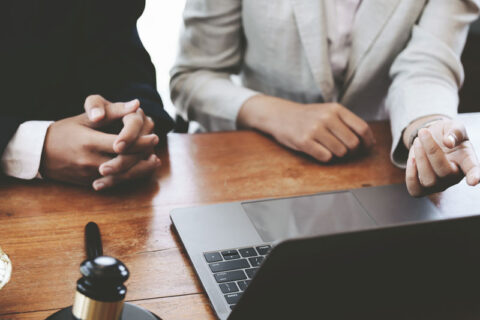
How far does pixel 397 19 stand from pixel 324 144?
1.31ft

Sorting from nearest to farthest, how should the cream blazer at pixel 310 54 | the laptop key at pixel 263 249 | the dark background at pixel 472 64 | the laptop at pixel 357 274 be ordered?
the laptop at pixel 357 274
the laptop key at pixel 263 249
the cream blazer at pixel 310 54
the dark background at pixel 472 64

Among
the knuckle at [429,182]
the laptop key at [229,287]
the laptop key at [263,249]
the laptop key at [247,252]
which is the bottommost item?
the knuckle at [429,182]

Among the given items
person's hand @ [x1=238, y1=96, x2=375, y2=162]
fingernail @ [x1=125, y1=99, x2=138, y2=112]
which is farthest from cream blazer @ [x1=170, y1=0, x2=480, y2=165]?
fingernail @ [x1=125, y1=99, x2=138, y2=112]

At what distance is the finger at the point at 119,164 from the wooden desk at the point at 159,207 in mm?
33

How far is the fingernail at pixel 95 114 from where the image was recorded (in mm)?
786

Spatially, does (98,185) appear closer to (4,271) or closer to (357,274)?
(4,271)

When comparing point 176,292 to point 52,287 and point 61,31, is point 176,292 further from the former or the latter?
point 61,31

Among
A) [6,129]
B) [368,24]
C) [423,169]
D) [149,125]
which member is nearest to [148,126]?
[149,125]

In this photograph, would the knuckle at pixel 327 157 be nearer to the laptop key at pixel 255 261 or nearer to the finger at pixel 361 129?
the finger at pixel 361 129

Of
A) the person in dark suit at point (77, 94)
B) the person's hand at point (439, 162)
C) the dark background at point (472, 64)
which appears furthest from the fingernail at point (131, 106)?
the dark background at point (472, 64)

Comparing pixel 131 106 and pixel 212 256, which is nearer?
pixel 212 256

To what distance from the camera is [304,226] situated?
0.72 metres

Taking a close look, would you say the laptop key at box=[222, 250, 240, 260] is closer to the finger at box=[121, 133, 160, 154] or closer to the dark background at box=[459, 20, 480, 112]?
the finger at box=[121, 133, 160, 154]

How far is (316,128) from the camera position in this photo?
93 centimetres
